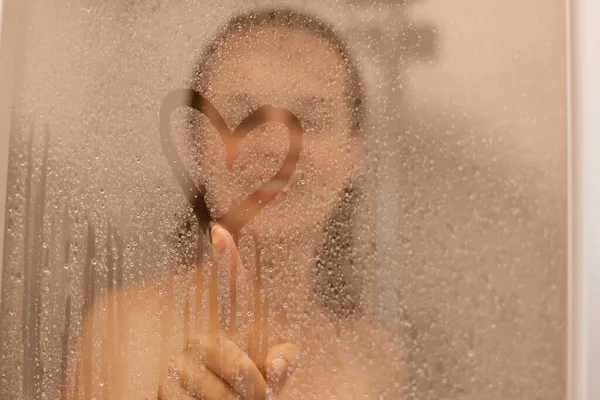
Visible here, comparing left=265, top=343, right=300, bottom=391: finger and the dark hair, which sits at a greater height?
the dark hair

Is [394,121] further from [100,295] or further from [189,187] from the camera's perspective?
[100,295]

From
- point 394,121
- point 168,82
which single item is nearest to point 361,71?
point 394,121

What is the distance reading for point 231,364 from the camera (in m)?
0.47

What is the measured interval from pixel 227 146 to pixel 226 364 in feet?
0.68

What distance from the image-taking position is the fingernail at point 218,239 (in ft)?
1.57

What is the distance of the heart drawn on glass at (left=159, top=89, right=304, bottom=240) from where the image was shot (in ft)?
1.56

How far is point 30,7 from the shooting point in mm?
557

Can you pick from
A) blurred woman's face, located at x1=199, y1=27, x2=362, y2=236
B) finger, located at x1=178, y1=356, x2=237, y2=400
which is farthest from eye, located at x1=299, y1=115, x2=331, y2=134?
finger, located at x1=178, y1=356, x2=237, y2=400

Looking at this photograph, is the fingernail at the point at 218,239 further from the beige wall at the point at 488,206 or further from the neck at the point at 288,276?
the beige wall at the point at 488,206

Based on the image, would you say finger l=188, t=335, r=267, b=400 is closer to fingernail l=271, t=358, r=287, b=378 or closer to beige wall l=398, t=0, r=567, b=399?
fingernail l=271, t=358, r=287, b=378

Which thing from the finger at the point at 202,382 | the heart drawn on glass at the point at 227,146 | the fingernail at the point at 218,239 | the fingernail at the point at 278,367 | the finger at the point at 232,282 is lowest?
the finger at the point at 202,382

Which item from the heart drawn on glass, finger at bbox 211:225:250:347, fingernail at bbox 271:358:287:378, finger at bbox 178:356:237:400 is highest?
the heart drawn on glass

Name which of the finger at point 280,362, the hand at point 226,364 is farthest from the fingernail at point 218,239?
the finger at point 280,362

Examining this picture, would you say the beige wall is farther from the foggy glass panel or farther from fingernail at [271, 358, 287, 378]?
fingernail at [271, 358, 287, 378]
